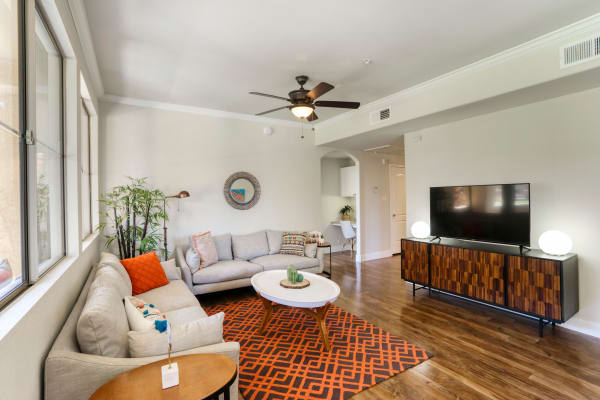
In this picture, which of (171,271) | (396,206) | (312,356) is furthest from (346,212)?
(312,356)

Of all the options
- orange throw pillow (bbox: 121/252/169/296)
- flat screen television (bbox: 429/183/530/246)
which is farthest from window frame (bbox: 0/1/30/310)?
flat screen television (bbox: 429/183/530/246)

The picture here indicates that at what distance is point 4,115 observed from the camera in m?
1.17

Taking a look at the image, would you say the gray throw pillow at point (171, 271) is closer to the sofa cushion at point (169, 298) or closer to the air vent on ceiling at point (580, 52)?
the sofa cushion at point (169, 298)

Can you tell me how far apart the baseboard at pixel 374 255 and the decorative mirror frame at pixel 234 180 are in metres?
2.61

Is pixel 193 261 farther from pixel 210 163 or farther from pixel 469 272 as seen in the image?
pixel 469 272

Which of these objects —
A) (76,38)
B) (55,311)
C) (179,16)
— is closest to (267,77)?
(179,16)

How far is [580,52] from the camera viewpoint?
250cm

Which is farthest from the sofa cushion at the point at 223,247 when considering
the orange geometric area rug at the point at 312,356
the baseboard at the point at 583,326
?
the baseboard at the point at 583,326

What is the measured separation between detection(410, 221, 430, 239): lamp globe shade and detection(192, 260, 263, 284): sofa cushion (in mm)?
2314

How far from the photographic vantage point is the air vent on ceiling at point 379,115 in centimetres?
420

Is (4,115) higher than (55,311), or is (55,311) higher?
(4,115)

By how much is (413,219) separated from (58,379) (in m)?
4.44

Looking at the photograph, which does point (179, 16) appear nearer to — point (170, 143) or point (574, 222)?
point (170, 143)

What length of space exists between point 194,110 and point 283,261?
2.77 m
